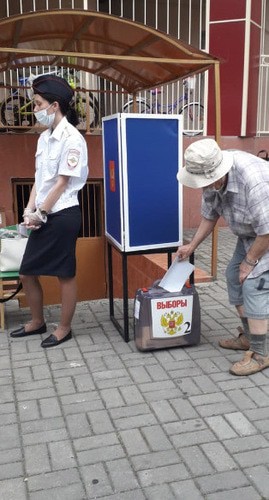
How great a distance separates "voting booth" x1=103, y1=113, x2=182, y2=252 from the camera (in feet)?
11.8

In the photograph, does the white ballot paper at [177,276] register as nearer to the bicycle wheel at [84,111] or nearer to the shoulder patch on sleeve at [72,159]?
the shoulder patch on sleeve at [72,159]

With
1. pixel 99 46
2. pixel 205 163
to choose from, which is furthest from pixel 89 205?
pixel 205 163

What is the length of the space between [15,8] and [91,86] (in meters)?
2.14

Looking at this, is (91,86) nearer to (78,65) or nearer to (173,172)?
(78,65)

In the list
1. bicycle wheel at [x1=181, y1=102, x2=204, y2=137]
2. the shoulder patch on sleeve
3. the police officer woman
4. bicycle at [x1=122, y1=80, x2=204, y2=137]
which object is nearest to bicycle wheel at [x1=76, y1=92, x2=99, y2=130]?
bicycle at [x1=122, y1=80, x2=204, y2=137]

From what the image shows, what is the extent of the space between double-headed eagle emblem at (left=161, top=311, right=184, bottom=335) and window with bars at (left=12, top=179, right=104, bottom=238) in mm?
3461

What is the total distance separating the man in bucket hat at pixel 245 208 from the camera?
2984 mm

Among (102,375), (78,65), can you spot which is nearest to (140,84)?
(78,65)

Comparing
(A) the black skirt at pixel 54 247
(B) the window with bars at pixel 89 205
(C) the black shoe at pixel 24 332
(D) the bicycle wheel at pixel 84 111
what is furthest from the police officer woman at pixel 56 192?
(D) the bicycle wheel at pixel 84 111

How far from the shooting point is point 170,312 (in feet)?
11.7

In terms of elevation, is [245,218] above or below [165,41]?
below

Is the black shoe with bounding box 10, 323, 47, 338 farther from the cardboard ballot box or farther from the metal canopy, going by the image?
the metal canopy

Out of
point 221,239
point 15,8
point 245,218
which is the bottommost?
point 221,239

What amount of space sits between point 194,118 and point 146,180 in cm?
492
